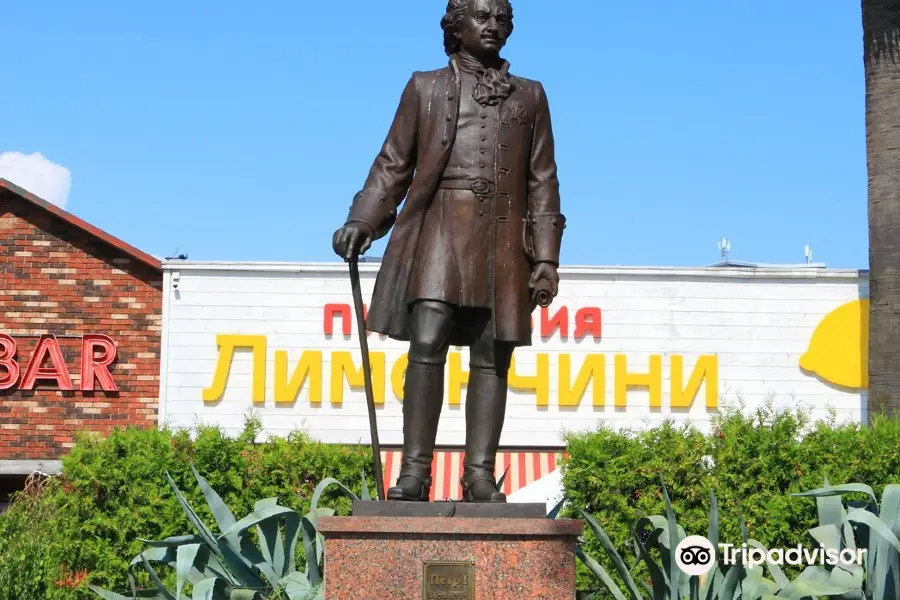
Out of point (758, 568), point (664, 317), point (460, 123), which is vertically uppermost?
point (664, 317)

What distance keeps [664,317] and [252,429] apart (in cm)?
766

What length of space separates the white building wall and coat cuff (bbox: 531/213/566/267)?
12.3m

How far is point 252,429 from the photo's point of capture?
45.9 feet

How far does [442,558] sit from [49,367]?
47.0ft

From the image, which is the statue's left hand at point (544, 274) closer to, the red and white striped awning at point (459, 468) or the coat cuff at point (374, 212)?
the coat cuff at point (374, 212)

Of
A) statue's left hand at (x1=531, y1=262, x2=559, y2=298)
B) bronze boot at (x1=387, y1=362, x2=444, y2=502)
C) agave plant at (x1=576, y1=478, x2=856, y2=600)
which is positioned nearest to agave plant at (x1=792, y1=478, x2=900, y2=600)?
agave plant at (x1=576, y1=478, x2=856, y2=600)

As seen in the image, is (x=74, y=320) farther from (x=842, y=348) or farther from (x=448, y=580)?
(x=448, y=580)

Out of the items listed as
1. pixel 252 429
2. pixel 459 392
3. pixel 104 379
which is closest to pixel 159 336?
pixel 104 379

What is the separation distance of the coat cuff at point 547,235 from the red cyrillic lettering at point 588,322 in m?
12.6

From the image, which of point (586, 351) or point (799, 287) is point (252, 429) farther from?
point (799, 287)

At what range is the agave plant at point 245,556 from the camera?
7016mm

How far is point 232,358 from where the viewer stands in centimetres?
1927

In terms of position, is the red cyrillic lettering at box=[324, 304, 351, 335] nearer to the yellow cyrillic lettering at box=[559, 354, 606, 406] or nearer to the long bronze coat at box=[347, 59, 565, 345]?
the yellow cyrillic lettering at box=[559, 354, 606, 406]

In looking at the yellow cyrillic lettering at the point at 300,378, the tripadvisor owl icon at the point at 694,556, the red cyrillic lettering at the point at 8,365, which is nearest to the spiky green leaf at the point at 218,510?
the tripadvisor owl icon at the point at 694,556
